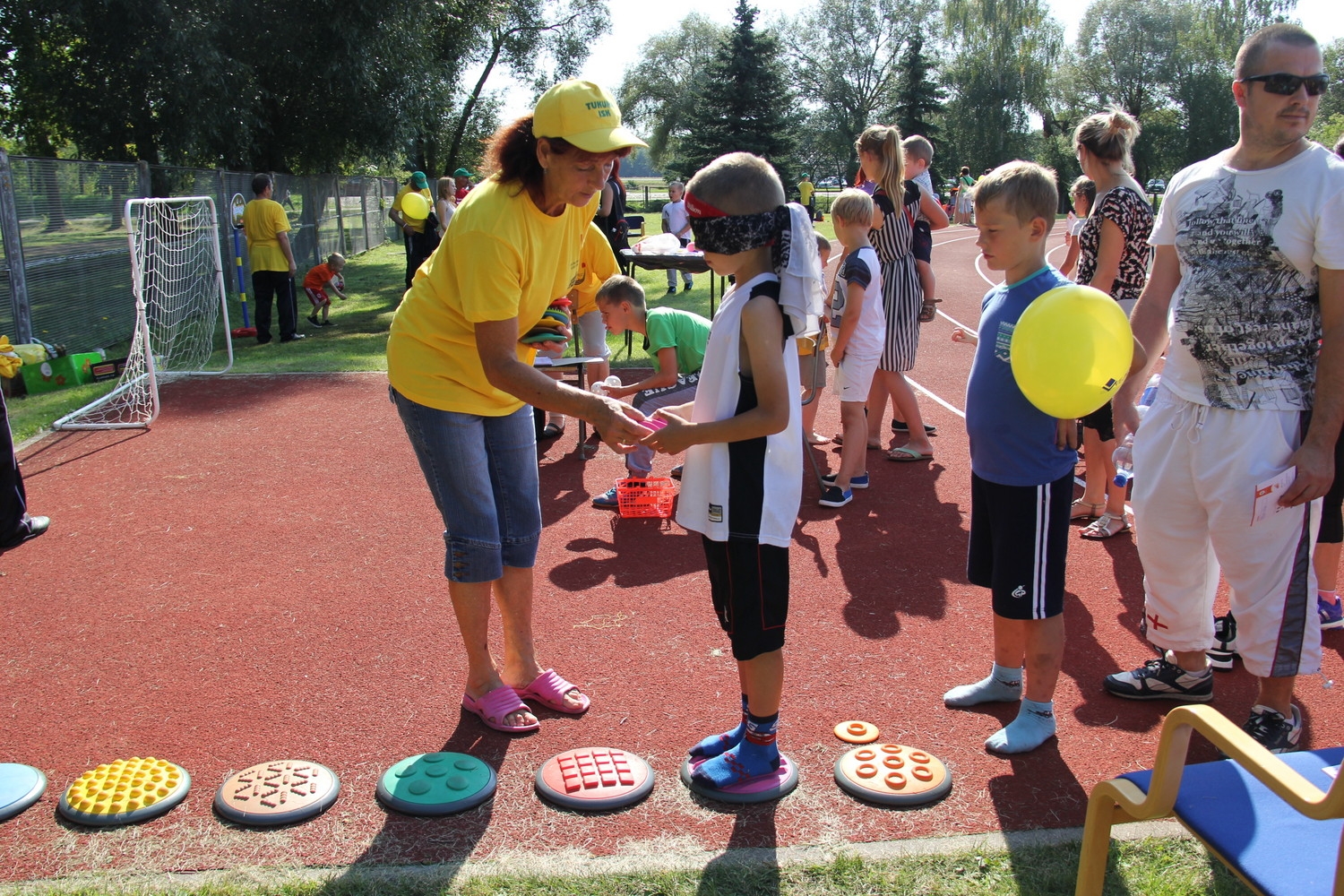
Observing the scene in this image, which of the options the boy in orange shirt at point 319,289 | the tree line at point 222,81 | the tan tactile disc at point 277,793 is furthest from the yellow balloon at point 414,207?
the tan tactile disc at point 277,793

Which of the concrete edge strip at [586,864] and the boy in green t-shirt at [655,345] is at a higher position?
the boy in green t-shirt at [655,345]

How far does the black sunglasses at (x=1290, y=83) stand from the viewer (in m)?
2.96

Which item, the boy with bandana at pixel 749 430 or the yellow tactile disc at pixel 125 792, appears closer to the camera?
the boy with bandana at pixel 749 430

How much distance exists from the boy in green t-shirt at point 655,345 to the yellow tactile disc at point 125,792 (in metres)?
3.36

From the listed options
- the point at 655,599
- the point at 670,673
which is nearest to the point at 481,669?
the point at 670,673

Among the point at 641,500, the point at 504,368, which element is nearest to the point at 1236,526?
the point at 504,368

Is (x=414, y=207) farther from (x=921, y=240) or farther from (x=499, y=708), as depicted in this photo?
(x=499, y=708)

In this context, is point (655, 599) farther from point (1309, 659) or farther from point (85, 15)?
point (85, 15)

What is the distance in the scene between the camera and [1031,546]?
3.28 metres

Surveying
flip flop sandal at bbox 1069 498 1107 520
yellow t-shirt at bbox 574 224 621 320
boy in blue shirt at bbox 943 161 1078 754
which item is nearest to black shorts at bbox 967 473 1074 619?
boy in blue shirt at bbox 943 161 1078 754

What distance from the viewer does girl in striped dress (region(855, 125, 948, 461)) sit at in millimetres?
6605

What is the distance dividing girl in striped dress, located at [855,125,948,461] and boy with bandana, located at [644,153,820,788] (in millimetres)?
3871

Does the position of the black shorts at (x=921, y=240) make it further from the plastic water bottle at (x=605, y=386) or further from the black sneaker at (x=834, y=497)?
the plastic water bottle at (x=605, y=386)

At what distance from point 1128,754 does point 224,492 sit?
5.63 metres
